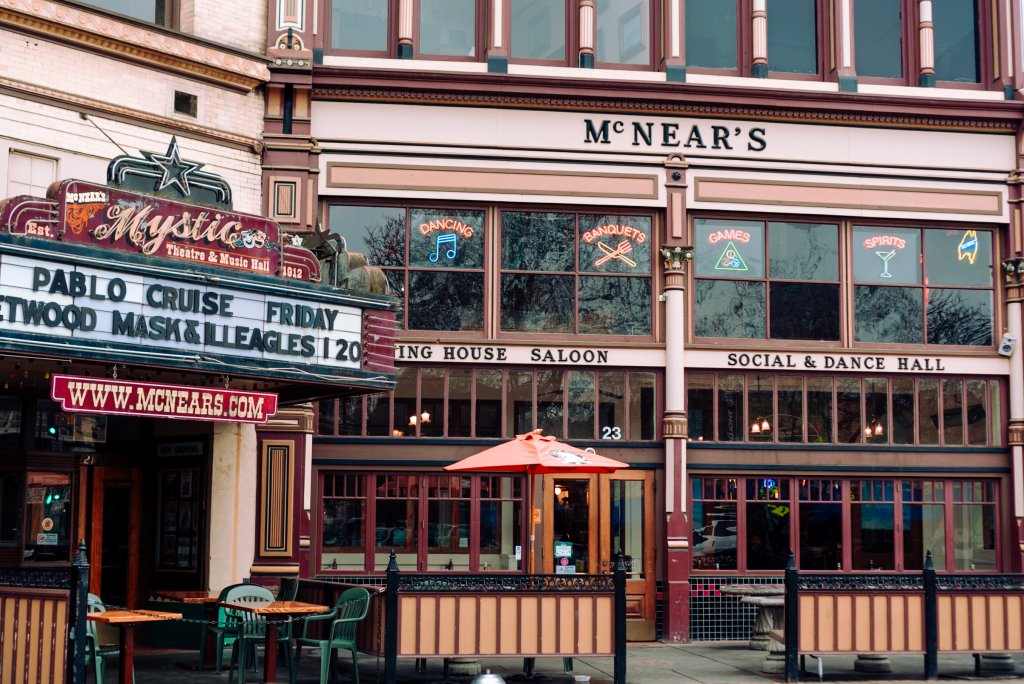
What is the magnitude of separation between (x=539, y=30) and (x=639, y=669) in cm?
1028

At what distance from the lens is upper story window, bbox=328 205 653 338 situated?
19703mm

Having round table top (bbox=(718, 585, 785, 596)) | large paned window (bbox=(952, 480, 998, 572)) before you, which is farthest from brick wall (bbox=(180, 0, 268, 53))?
large paned window (bbox=(952, 480, 998, 572))

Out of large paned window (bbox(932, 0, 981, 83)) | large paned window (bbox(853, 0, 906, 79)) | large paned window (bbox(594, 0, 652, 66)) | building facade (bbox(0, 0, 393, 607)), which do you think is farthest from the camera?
large paned window (bbox(932, 0, 981, 83))

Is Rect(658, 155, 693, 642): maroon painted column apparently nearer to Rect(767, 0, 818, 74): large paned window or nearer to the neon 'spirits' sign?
Rect(767, 0, 818, 74): large paned window

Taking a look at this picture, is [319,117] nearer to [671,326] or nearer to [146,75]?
[146,75]

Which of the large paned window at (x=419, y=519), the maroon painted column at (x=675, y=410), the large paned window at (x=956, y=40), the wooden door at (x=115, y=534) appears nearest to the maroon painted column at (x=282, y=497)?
the large paned window at (x=419, y=519)

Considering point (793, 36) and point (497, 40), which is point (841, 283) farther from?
point (497, 40)

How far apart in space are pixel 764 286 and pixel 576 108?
4148 millimetres

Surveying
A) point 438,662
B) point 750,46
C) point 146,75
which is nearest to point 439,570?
point 438,662

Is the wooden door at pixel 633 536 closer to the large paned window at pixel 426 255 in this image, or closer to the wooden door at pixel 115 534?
the large paned window at pixel 426 255

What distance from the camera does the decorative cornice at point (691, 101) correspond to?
19641 millimetres

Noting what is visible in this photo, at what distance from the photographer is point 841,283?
20.6 metres

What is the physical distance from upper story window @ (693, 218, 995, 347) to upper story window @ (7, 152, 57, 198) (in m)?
9.76

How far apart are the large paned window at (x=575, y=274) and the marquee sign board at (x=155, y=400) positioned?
6390mm
